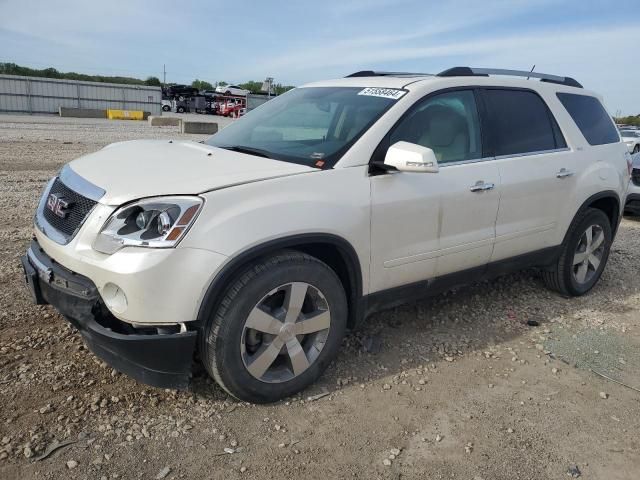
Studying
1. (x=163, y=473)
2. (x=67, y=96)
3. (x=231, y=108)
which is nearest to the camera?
(x=163, y=473)

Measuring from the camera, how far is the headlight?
2479 millimetres

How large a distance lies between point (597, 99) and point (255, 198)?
3886mm

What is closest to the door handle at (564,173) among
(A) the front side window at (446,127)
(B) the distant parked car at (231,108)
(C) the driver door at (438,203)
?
(C) the driver door at (438,203)

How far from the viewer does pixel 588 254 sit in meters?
4.88

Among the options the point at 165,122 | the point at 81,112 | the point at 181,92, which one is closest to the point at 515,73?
the point at 165,122

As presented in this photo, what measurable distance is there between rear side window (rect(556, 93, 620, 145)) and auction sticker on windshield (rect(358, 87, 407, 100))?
6.16ft

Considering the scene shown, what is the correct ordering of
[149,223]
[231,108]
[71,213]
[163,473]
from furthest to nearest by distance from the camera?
1. [231,108]
2. [71,213]
3. [149,223]
4. [163,473]

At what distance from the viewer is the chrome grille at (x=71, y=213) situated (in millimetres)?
2705

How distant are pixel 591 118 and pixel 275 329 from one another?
368 cm

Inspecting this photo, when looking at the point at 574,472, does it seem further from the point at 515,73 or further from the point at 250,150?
the point at 515,73

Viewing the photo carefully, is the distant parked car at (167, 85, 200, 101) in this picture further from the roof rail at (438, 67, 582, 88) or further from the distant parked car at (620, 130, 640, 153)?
the roof rail at (438, 67, 582, 88)

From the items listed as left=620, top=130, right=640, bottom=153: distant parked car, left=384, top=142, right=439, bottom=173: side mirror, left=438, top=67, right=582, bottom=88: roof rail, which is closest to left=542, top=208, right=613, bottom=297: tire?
left=438, top=67, right=582, bottom=88: roof rail

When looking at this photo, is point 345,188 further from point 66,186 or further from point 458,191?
point 66,186

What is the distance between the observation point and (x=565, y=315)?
177 inches
